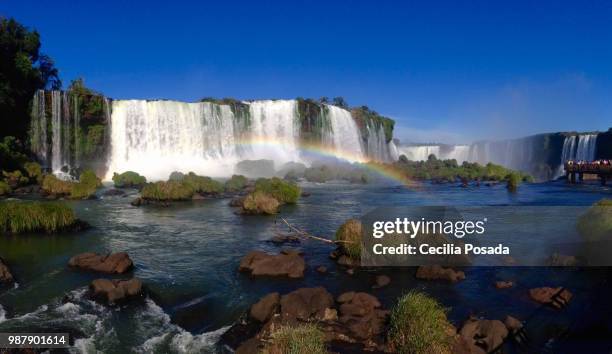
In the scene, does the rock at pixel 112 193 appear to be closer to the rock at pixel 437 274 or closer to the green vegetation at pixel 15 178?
the green vegetation at pixel 15 178

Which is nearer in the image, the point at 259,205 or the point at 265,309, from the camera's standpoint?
the point at 265,309

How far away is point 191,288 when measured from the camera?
11.7 metres

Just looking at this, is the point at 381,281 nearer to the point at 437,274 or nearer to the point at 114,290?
the point at 437,274

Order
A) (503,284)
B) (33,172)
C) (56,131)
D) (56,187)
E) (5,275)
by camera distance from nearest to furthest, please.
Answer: (503,284) < (5,275) < (56,187) < (33,172) < (56,131)

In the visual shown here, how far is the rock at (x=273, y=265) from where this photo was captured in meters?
12.6

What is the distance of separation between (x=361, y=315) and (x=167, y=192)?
21612 mm

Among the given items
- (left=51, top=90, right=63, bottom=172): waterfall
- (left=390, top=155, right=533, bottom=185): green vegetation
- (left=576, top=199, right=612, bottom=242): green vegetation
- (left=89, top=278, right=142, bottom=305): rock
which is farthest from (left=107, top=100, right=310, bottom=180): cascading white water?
(left=576, top=199, right=612, bottom=242): green vegetation

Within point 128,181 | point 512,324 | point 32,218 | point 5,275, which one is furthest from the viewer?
point 128,181

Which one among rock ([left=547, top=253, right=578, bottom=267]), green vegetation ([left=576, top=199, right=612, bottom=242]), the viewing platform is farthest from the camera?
the viewing platform

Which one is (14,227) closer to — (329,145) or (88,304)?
(88,304)

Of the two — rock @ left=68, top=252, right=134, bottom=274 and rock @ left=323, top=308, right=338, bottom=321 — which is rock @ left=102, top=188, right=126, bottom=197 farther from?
rock @ left=323, top=308, right=338, bottom=321

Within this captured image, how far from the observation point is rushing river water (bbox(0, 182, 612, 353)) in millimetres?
8922

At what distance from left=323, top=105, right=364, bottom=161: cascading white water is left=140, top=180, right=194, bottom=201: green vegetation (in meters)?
36.6

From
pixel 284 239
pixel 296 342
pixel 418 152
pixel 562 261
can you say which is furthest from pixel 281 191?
pixel 418 152
